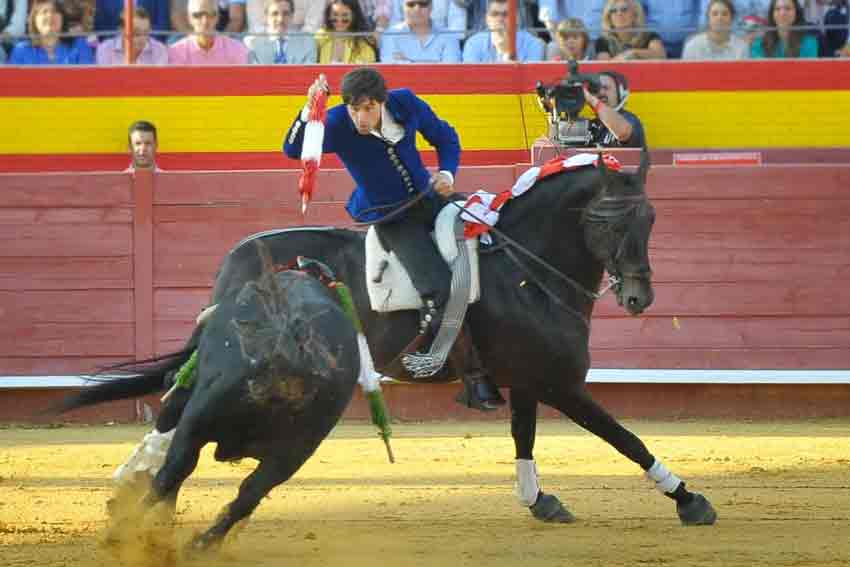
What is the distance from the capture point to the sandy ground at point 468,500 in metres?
5.83

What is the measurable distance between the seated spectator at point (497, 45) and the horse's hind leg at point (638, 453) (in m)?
4.05

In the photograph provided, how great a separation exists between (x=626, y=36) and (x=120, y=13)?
312 cm

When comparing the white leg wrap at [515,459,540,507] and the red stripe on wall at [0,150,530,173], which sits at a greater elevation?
the red stripe on wall at [0,150,530,173]

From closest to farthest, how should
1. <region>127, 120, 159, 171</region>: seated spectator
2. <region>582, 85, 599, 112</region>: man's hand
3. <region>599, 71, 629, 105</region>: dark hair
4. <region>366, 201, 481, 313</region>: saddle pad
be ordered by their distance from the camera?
<region>366, 201, 481, 313</region>: saddle pad, <region>582, 85, 599, 112</region>: man's hand, <region>599, 71, 629, 105</region>: dark hair, <region>127, 120, 159, 171</region>: seated spectator

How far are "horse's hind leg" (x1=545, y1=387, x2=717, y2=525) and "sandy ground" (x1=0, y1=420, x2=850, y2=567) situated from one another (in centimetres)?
9

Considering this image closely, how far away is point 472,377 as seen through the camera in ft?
21.7

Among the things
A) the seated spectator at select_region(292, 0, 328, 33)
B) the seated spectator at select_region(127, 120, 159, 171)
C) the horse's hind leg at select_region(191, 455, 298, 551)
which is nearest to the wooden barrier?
the seated spectator at select_region(127, 120, 159, 171)

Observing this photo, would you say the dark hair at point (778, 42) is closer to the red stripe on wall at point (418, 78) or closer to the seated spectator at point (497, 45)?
the red stripe on wall at point (418, 78)

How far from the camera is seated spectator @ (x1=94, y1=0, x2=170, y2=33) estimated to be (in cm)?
1020

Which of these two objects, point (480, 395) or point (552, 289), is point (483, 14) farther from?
point (480, 395)

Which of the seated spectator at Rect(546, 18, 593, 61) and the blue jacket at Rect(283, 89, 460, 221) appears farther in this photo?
the seated spectator at Rect(546, 18, 593, 61)

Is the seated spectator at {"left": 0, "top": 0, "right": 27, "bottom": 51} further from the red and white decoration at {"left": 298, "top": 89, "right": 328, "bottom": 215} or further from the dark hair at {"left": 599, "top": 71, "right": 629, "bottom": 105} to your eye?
the red and white decoration at {"left": 298, "top": 89, "right": 328, "bottom": 215}

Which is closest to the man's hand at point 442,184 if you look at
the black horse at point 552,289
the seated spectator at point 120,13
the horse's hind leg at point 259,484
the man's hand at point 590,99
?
the black horse at point 552,289

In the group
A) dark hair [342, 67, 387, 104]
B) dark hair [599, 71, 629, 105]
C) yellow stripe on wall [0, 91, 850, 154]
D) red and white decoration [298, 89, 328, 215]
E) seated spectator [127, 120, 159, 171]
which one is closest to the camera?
red and white decoration [298, 89, 328, 215]
